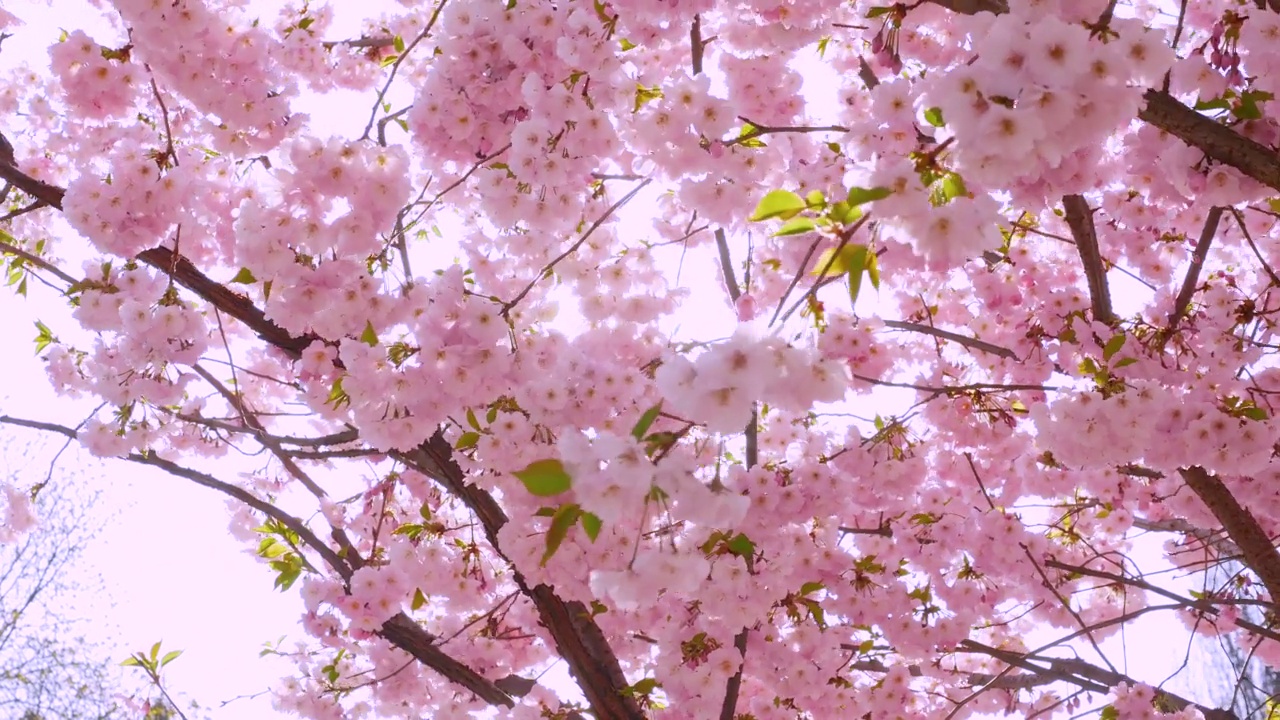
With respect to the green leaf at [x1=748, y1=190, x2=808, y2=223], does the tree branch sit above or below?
above

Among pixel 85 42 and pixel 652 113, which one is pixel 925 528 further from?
pixel 85 42

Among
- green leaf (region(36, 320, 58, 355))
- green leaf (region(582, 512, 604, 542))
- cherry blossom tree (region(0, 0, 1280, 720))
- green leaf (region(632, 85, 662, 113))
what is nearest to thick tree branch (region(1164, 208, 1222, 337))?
cherry blossom tree (region(0, 0, 1280, 720))

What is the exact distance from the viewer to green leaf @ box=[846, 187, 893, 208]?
103 cm

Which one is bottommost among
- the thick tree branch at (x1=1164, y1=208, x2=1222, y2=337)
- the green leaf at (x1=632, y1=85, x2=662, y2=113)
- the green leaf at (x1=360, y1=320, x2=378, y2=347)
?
the green leaf at (x1=360, y1=320, x2=378, y2=347)

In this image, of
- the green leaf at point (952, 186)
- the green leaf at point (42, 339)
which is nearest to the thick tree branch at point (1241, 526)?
the green leaf at point (952, 186)

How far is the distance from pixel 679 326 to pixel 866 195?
1903mm

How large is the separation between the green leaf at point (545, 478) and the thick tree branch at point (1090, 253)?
81.9 inches

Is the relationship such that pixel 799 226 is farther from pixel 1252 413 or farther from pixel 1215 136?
pixel 1252 413

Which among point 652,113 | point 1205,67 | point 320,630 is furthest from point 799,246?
point 320,630

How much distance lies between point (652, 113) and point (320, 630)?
230 centimetres

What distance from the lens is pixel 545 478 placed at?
107cm

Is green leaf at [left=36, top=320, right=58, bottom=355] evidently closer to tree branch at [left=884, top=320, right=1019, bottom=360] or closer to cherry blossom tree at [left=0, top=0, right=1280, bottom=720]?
cherry blossom tree at [left=0, top=0, right=1280, bottom=720]

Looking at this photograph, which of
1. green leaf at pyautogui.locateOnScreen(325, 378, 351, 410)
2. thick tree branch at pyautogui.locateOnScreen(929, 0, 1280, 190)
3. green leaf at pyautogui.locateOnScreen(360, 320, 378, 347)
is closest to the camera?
thick tree branch at pyautogui.locateOnScreen(929, 0, 1280, 190)

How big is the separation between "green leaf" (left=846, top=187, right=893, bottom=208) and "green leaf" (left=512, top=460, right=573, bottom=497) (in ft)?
1.48
